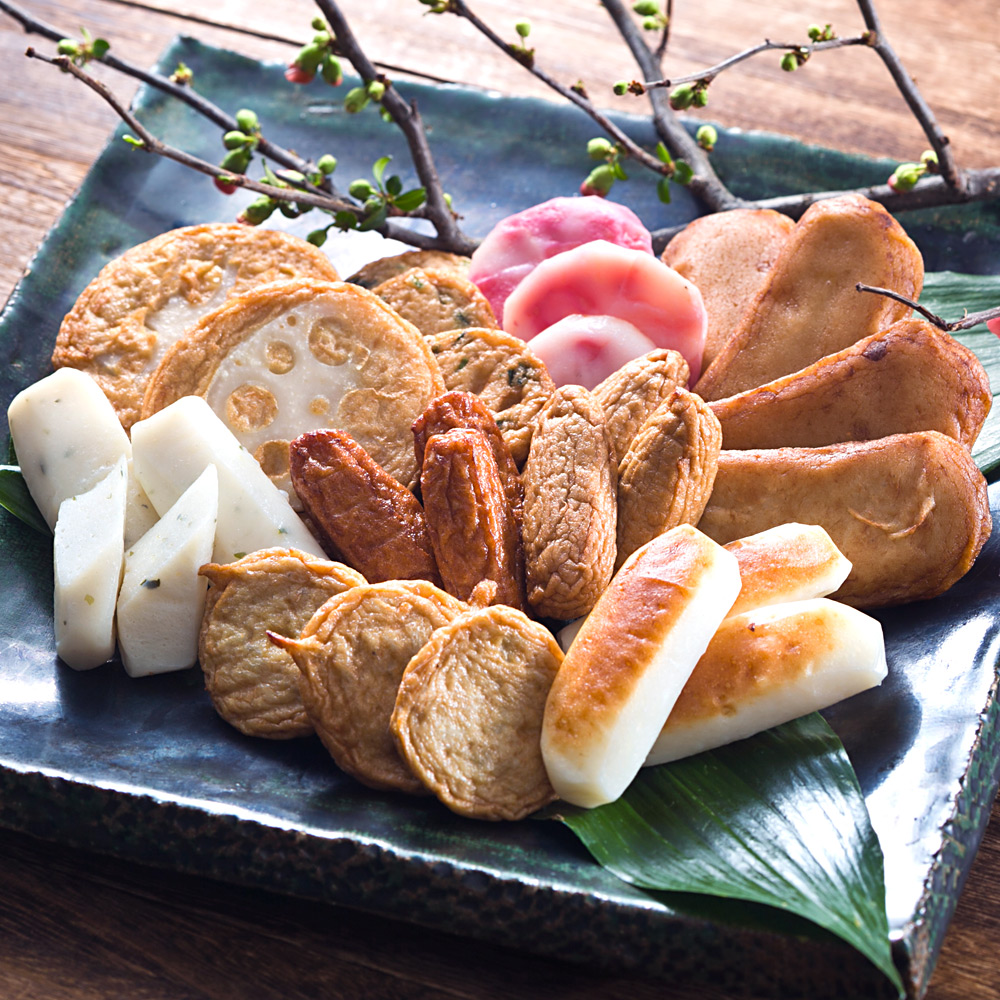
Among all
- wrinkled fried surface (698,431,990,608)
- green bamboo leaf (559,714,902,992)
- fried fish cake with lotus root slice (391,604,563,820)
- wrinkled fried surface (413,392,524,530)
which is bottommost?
green bamboo leaf (559,714,902,992)

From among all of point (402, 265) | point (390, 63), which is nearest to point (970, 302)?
point (402, 265)

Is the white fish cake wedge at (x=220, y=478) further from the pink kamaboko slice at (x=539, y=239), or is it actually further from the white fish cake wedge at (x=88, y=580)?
the pink kamaboko slice at (x=539, y=239)

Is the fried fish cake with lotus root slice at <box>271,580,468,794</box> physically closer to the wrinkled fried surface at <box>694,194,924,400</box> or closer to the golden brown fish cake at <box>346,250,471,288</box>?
the wrinkled fried surface at <box>694,194,924,400</box>

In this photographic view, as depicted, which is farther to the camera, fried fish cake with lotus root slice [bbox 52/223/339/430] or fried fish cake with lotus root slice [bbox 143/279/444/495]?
fried fish cake with lotus root slice [bbox 52/223/339/430]

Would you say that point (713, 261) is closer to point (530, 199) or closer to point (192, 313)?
point (530, 199)

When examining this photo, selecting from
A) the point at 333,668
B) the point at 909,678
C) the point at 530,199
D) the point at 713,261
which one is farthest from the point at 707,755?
the point at 530,199

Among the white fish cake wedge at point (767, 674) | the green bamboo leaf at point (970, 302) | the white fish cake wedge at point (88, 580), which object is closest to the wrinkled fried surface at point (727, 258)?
the green bamboo leaf at point (970, 302)

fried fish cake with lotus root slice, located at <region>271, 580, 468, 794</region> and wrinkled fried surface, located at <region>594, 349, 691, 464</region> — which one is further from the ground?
wrinkled fried surface, located at <region>594, 349, 691, 464</region>

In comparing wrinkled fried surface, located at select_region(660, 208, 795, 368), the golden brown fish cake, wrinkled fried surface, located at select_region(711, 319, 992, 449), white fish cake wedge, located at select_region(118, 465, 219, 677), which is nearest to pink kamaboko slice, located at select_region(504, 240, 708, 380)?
wrinkled fried surface, located at select_region(660, 208, 795, 368)

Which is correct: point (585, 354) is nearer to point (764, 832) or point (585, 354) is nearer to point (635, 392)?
point (635, 392)
